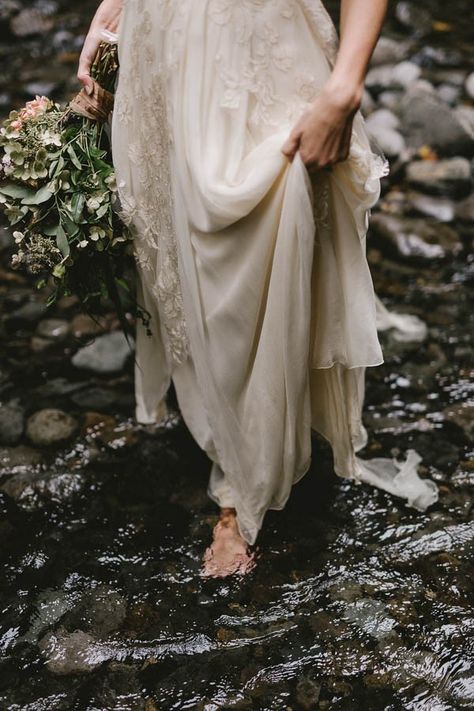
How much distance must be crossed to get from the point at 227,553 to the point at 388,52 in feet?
15.8

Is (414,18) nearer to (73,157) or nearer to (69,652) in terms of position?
(73,157)

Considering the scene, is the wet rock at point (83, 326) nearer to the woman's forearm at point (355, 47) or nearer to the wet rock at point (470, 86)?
the woman's forearm at point (355, 47)

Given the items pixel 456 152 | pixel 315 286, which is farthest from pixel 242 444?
pixel 456 152

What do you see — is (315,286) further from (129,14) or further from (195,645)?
(195,645)

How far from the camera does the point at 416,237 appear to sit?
3.85 meters

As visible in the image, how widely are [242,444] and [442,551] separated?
27.4 inches

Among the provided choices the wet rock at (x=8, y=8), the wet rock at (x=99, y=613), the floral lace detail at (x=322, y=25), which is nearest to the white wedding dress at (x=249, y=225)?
the floral lace detail at (x=322, y=25)

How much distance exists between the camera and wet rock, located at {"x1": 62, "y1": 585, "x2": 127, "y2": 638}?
2088 mm

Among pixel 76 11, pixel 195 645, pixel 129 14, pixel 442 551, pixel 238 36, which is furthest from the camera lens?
pixel 76 11

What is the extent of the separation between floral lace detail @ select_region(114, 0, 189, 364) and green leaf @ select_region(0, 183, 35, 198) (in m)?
0.25

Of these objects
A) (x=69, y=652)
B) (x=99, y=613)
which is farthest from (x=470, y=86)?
(x=69, y=652)

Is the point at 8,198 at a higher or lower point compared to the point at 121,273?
higher

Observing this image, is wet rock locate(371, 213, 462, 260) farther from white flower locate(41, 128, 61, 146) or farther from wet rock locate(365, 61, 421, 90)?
white flower locate(41, 128, 61, 146)

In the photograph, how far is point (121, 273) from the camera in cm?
231
